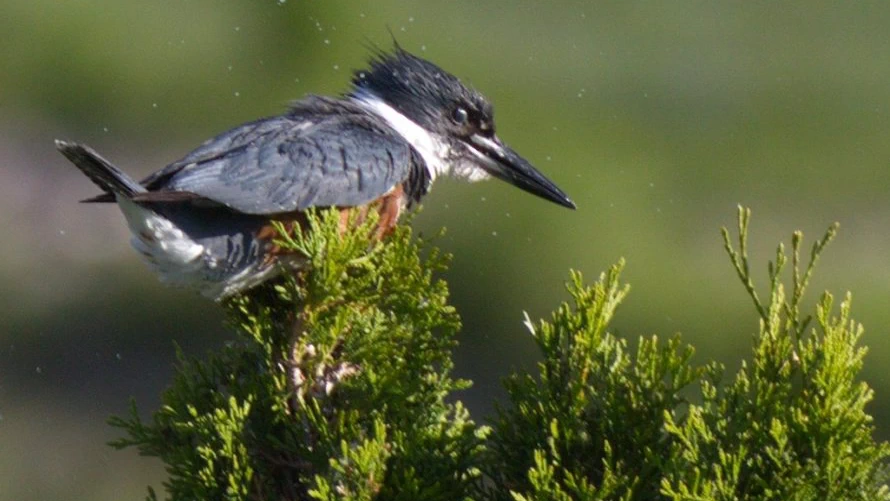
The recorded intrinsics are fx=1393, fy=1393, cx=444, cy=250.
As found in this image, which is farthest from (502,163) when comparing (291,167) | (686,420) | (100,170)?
(686,420)

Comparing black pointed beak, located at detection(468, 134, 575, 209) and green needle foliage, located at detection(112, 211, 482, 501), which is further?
black pointed beak, located at detection(468, 134, 575, 209)

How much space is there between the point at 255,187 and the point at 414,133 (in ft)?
1.74

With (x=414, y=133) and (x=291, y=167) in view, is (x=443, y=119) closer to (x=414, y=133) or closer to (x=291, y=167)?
(x=414, y=133)

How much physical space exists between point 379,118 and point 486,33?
177 cm

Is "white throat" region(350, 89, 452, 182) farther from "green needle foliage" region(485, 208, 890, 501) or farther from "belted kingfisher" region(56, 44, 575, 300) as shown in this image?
"green needle foliage" region(485, 208, 890, 501)

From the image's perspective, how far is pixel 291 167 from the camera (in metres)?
1.93

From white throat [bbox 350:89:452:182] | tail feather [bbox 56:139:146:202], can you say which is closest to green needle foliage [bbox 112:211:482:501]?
tail feather [bbox 56:139:146:202]

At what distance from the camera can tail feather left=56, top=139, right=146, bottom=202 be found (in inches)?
66.2

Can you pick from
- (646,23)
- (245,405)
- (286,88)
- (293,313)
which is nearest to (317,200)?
(293,313)

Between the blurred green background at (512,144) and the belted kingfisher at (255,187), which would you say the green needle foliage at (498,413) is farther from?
the blurred green background at (512,144)

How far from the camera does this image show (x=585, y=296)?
55.3 inches

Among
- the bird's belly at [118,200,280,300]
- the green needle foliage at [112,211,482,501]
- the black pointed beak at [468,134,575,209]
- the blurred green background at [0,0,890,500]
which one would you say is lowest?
the green needle foliage at [112,211,482,501]

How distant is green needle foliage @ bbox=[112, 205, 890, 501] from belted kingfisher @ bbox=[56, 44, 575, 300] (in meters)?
0.20

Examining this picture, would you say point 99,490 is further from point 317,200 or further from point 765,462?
point 765,462
